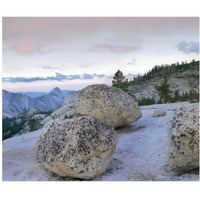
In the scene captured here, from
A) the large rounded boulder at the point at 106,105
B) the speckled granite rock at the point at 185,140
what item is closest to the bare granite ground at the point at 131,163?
the speckled granite rock at the point at 185,140

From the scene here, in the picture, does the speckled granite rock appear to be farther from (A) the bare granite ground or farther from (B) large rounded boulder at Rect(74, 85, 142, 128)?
(B) large rounded boulder at Rect(74, 85, 142, 128)

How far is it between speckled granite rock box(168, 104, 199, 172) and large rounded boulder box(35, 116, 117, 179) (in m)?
2.01

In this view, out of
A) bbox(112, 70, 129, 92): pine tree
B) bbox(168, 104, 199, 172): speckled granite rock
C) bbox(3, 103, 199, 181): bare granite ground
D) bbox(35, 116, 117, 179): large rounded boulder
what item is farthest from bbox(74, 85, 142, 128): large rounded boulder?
bbox(112, 70, 129, 92): pine tree

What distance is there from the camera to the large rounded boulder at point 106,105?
12.8 metres

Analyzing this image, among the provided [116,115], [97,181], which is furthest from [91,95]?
[97,181]

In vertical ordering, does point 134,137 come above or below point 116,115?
below

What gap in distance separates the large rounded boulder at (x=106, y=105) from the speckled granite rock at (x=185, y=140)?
626 cm

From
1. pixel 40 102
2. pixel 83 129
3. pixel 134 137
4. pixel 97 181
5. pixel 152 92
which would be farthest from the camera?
pixel 40 102

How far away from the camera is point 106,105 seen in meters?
12.7

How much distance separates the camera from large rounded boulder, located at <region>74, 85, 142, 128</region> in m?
12.8

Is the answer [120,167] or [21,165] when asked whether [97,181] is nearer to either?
[120,167]

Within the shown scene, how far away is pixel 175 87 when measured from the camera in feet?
204

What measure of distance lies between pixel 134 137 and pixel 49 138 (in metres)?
5.57

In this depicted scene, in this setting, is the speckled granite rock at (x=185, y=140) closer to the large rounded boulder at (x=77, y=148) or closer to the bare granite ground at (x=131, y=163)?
the bare granite ground at (x=131, y=163)
